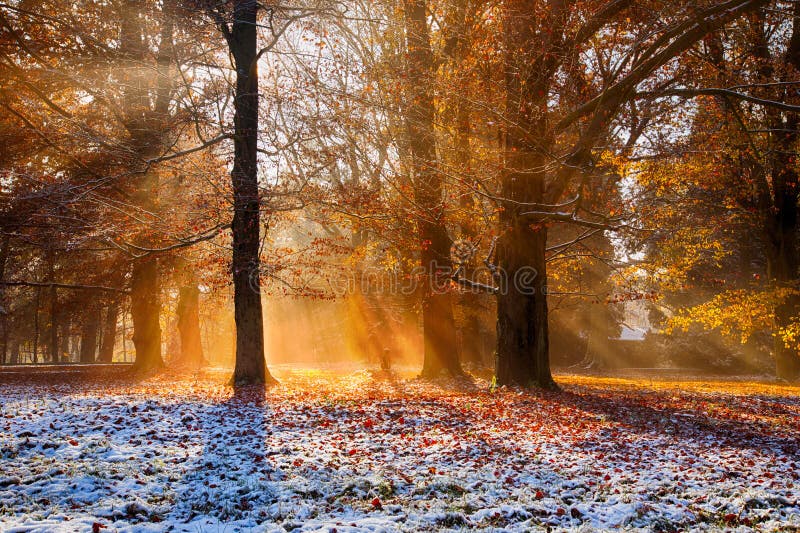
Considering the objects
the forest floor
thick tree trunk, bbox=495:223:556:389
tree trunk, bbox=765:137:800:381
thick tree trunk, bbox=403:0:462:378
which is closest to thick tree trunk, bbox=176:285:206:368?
thick tree trunk, bbox=403:0:462:378

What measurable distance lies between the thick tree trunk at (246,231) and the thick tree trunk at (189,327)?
36.7 feet

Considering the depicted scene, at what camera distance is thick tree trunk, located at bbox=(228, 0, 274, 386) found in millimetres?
14641

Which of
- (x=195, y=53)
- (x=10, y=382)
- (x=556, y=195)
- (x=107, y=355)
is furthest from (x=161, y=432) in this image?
(x=107, y=355)

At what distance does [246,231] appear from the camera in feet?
49.2

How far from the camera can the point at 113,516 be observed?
15.7 feet

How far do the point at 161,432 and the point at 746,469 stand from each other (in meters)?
7.69

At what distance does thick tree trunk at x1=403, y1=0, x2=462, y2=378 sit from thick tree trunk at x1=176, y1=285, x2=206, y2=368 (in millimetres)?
12383

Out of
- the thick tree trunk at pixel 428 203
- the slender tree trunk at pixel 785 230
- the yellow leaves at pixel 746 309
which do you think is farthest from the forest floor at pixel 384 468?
the slender tree trunk at pixel 785 230

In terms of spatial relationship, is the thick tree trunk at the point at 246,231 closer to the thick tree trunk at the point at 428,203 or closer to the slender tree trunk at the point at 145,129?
the slender tree trunk at the point at 145,129

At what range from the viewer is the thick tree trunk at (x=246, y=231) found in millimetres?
14641

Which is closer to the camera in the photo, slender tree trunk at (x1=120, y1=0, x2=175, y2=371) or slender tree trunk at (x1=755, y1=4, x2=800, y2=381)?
slender tree trunk at (x1=120, y1=0, x2=175, y2=371)

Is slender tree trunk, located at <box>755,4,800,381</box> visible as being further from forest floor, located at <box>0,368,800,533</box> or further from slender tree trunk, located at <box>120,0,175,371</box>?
slender tree trunk, located at <box>120,0,175,371</box>

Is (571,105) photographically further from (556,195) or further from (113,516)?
(113,516)

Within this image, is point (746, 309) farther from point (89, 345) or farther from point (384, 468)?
point (89, 345)
